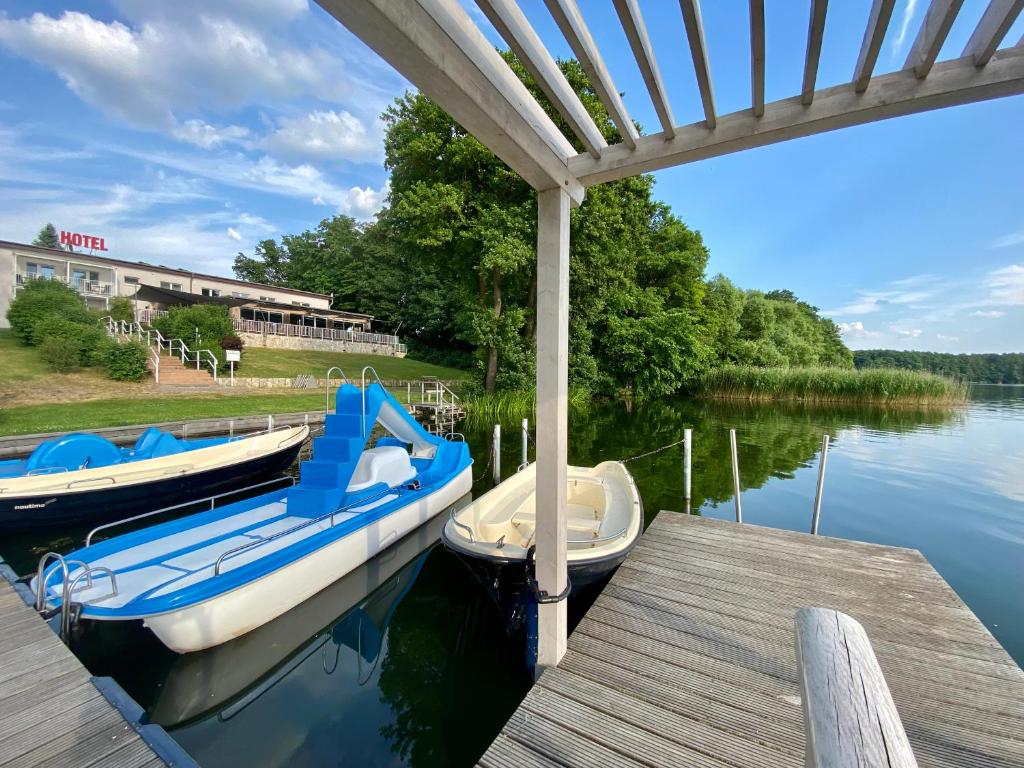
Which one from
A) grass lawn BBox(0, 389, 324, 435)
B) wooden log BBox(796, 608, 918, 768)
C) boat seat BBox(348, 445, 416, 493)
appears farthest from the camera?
grass lawn BBox(0, 389, 324, 435)

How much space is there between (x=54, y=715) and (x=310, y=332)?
30.8 meters

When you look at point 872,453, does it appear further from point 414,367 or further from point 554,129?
point 414,367

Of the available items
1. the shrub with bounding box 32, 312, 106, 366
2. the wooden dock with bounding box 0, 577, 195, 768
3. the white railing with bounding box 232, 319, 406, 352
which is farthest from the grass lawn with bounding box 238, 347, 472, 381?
the wooden dock with bounding box 0, 577, 195, 768

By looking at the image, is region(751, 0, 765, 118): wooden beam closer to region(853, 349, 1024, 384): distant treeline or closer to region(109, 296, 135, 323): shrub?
region(109, 296, 135, 323): shrub

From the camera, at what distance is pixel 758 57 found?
1810 millimetres

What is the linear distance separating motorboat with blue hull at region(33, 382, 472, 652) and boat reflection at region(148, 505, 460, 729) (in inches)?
5.6

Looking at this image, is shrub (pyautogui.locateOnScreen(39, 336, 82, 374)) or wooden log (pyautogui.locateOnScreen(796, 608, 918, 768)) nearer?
wooden log (pyautogui.locateOnScreen(796, 608, 918, 768))

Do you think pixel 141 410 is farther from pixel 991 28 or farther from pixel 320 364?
pixel 991 28

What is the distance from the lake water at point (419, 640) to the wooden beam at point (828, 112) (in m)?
3.78

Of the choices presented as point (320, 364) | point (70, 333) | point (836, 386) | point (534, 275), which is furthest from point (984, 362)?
point (70, 333)

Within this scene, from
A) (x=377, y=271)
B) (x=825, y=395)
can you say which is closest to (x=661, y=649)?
(x=825, y=395)

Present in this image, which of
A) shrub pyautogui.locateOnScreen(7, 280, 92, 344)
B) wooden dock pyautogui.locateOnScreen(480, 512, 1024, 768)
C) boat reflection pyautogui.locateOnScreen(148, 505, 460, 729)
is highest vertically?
shrub pyautogui.locateOnScreen(7, 280, 92, 344)

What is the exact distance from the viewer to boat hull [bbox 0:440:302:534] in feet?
18.6

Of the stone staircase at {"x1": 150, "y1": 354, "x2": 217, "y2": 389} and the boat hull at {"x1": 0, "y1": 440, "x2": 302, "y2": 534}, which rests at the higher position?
the stone staircase at {"x1": 150, "y1": 354, "x2": 217, "y2": 389}
